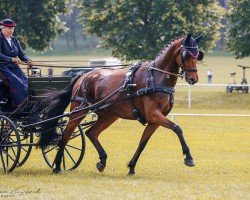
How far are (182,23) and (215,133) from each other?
21155 mm

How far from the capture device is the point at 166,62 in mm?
14102

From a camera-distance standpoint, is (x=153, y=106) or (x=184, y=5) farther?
(x=184, y=5)

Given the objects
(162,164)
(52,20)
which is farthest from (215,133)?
(52,20)

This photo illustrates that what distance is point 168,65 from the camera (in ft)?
46.1

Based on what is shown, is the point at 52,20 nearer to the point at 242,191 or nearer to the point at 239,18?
the point at 239,18

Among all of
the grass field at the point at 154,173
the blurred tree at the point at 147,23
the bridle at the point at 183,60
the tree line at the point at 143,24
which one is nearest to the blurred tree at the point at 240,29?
the tree line at the point at 143,24

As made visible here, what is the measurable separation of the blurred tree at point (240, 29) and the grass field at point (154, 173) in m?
18.9

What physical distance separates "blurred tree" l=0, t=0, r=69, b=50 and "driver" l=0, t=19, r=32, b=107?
24387 mm

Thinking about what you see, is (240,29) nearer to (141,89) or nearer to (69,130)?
(69,130)

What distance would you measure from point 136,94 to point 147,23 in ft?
105

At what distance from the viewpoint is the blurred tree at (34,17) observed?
1581 inches

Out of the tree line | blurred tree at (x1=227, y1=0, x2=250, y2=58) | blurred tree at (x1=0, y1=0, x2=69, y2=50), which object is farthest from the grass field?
blurred tree at (x1=227, y1=0, x2=250, y2=58)
